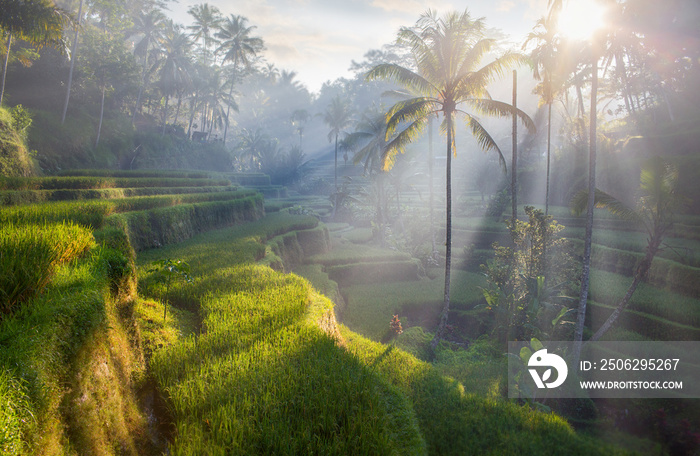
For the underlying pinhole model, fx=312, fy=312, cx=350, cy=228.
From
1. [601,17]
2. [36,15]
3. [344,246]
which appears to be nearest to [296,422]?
[601,17]

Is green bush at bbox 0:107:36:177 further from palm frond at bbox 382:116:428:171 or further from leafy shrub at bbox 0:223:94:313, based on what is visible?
palm frond at bbox 382:116:428:171

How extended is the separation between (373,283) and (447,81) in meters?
9.62

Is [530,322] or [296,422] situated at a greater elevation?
[296,422]

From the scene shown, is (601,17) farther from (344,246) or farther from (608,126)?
(608,126)

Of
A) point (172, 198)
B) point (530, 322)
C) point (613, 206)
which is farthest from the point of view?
point (172, 198)

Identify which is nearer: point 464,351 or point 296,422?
point 296,422

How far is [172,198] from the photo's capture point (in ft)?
40.9

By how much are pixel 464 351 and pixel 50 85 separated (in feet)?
96.4

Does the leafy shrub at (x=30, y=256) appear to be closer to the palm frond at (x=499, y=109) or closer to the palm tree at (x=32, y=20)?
the palm frond at (x=499, y=109)

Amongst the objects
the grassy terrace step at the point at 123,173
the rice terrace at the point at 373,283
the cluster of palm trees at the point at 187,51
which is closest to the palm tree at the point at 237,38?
the cluster of palm trees at the point at 187,51

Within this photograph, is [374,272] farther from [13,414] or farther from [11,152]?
[11,152]

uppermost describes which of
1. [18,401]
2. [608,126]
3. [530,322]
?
[608,126]

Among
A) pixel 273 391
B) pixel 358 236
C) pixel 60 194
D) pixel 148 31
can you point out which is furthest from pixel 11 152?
pixel 148 31

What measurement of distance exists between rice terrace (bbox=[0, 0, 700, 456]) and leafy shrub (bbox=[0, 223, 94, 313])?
0.03 metres
